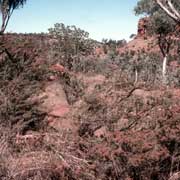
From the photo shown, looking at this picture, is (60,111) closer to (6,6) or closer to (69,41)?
(6,6)

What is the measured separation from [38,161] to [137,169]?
1.39 m

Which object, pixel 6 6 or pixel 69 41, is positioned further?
pixel 69 41

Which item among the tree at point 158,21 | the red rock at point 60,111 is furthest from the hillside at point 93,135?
the tree at point 158,21

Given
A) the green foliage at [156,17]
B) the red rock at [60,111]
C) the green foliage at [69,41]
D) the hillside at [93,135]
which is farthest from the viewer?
the green foliage at [69,41]

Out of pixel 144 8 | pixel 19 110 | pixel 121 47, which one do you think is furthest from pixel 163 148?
pixel 121 47

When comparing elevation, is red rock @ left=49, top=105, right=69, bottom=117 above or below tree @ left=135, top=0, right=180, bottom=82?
below

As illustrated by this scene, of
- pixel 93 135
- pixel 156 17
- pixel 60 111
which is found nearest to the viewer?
pixel 93 135

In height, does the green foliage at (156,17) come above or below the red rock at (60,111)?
above

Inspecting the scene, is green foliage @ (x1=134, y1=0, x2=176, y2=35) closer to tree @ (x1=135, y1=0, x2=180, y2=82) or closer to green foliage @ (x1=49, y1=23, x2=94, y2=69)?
tree @ (x1=135, y1=0, x2=180, y2=82)

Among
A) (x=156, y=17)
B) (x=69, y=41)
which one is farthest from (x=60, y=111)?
(x=69, y=41)

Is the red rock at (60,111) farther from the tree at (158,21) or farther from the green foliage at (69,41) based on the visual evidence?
the green foliage at (69,41)

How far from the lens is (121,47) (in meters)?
91.4

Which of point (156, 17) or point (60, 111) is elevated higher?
point (156, 17)

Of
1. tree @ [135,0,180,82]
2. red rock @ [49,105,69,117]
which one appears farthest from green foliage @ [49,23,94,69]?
red rock @ [49,105,69,117]
